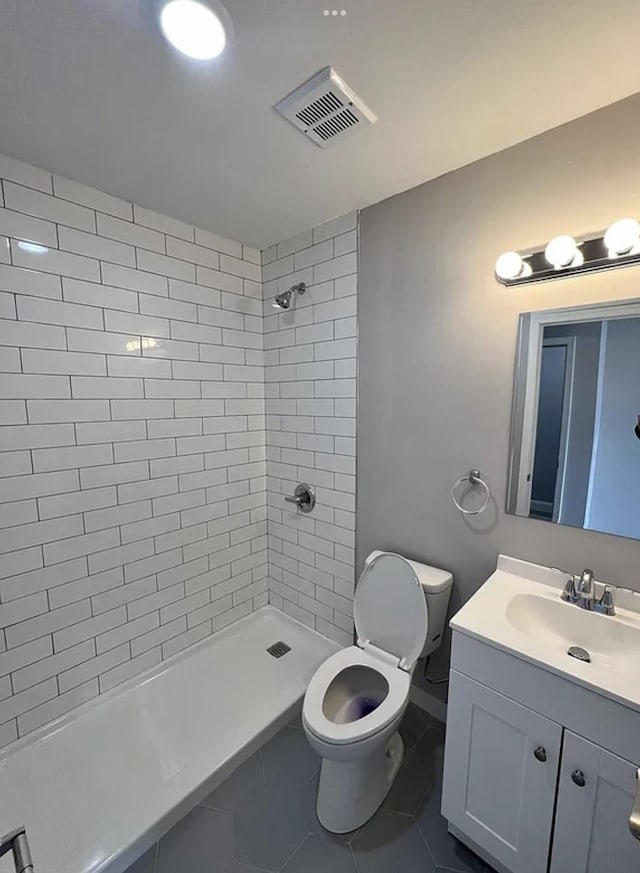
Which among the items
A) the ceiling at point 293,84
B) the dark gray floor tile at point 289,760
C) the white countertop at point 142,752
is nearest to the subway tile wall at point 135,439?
the white countertop at point 142,752

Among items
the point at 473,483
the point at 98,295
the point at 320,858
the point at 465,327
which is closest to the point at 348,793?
the point at 320,858

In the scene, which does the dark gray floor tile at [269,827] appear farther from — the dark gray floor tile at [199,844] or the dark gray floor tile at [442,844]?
Result: the dark gray floor tile at [442,844]

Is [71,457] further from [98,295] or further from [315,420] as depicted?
[315,420]

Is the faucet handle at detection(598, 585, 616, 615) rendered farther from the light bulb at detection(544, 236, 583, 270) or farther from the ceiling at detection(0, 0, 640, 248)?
the ceiling at detection(0, 0, 640, 248)

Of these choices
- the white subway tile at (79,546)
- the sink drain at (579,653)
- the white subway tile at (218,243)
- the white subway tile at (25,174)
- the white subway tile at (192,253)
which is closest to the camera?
the sink drain at (579,653)

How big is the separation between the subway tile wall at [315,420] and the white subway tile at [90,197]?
792 mm

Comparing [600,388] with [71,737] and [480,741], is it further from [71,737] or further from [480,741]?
[71,737]

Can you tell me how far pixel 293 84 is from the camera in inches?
41.1

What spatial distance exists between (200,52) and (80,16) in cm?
26

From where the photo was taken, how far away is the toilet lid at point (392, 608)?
1479 millimetres

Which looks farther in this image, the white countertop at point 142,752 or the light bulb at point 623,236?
the white countertop at point 142,752

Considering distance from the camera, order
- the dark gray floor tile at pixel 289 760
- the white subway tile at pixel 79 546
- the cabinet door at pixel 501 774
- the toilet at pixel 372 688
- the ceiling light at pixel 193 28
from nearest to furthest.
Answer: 1. the ceiling light at pixel 193 28
2. the cabinet door at pixel 501 774
3. the toilet at pixel 372 688
4. the dark gray floor tile at pixel 289 760
5. the white subway tile at pixel 79 546

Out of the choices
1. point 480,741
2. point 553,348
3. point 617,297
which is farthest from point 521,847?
point 617,297

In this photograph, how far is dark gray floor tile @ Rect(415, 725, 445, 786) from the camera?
1478 mm
